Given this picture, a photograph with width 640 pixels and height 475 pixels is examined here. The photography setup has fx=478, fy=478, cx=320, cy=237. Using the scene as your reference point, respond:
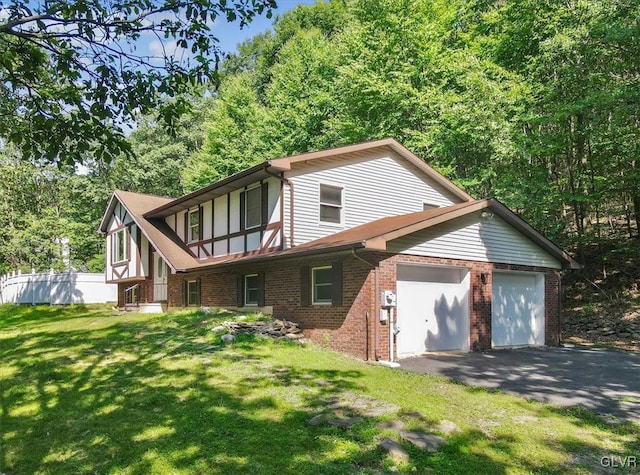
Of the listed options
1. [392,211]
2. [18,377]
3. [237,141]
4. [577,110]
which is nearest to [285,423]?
[18,377]

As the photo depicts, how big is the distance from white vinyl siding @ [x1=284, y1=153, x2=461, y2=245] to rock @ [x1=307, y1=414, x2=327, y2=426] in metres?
8.09

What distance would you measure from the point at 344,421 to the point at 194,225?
14920mm

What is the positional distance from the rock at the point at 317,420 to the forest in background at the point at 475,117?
7328mm

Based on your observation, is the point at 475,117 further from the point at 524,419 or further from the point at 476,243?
the point at 524,419

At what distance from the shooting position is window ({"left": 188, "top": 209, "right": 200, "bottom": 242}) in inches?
757

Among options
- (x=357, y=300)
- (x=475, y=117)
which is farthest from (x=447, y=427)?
(x=475, y=117)

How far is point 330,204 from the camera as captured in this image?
15.0m

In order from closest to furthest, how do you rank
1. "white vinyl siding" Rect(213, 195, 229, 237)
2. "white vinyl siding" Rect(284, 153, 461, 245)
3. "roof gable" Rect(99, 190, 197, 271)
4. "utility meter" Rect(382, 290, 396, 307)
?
1. "utility meter" Rect(382, 290, 396, 307)
2. "white vinyl siding" Rect(284, 153, 461, 245)
3. "white vinyl siding" Rect(213, 195, 229, 237)
4. "roof gable" Rect(99, 190, 197, 271)

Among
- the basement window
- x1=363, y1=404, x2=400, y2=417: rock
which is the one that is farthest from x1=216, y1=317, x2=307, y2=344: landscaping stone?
the basement window

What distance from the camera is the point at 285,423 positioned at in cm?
604

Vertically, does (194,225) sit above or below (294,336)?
above

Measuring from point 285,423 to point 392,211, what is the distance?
447 inches

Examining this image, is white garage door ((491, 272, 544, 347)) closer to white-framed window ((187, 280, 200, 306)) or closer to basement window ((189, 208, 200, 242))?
white-framed window ((187, 280, 200, 306))

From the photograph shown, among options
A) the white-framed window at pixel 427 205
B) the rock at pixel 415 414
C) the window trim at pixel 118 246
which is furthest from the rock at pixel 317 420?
the window trim at pixel 118 246
